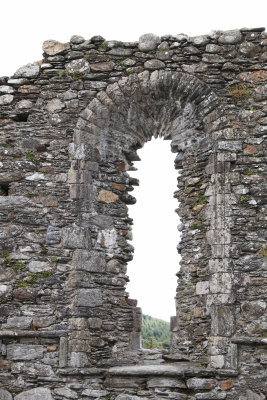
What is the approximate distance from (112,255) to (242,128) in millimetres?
2445

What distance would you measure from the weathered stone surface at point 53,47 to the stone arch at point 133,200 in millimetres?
904

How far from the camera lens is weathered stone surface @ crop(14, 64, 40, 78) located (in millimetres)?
9305

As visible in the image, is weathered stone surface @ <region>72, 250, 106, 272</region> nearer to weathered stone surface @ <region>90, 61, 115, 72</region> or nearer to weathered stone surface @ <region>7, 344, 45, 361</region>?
weathered stone surface @ <region>7, 344, 45, 361</region>

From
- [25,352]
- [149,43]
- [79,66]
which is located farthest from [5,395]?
[149,43]

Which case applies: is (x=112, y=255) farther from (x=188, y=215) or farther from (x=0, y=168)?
(x=0, y=168)

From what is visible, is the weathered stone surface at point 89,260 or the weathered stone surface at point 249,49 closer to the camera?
the weathered stone surface at point 89,260

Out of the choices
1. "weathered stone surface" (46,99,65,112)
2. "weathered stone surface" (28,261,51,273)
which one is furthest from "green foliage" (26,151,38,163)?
"weathered stone surface" (28,261,51,273)

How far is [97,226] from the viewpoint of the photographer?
8.83 meters

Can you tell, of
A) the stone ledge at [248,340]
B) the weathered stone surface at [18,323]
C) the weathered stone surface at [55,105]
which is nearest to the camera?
the stone ledge at [248,340]

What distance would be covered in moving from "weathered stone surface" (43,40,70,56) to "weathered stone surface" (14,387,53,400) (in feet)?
15.1

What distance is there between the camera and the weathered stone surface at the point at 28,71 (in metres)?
9.30

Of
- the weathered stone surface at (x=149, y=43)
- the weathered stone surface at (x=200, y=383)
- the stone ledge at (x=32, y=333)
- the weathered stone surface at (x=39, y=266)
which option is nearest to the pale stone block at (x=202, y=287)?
the weathered stone surface at (x=200, y=383)

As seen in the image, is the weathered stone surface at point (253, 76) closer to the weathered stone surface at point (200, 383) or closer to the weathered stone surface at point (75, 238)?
the weathered stone surface at point (75, 238)

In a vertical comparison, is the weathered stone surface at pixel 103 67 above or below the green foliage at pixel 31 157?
above
